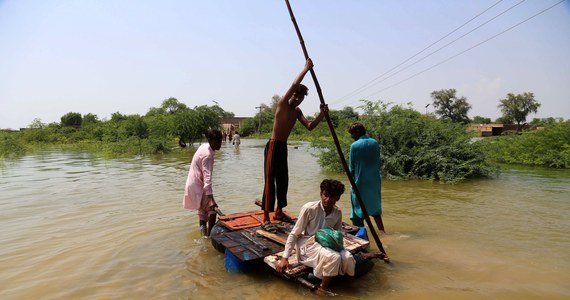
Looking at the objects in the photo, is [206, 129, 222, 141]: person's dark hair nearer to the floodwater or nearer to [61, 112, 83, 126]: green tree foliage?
the floodwater

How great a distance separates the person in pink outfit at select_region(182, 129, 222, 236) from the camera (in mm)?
5148

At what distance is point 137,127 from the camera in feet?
104

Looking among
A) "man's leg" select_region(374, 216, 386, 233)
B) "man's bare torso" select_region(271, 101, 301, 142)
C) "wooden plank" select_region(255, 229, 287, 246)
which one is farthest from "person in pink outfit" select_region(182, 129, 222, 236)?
"man's leg" select_region(374, 216, 386, 233)

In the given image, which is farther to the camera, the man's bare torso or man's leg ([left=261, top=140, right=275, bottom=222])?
man's leg ([left=261, top=140, right=275, bottom=222])

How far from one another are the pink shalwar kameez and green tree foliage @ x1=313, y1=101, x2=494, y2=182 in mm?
7594

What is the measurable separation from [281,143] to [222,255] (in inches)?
66.1

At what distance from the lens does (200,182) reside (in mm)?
5305

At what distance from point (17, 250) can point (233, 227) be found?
314 cm

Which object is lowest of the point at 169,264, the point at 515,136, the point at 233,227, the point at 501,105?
the point at 169,264

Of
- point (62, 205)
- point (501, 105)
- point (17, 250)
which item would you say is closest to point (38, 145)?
point (62, 205)

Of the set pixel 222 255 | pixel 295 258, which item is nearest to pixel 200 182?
pixel 222 255

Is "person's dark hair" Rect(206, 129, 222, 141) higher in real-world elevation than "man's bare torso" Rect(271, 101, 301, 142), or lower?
lower

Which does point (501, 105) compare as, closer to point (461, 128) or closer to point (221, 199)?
point (461, 128)

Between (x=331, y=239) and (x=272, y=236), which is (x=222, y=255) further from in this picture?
(x=331, y=239)
